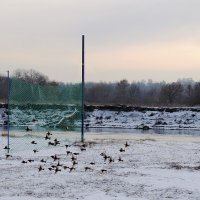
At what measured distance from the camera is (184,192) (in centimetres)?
1117

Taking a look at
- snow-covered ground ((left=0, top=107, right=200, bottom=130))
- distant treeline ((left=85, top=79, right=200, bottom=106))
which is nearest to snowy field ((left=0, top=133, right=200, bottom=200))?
snow-covered ground ((left=0, top=107, right=200, bottom=130))

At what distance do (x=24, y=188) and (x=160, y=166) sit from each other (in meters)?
5.00

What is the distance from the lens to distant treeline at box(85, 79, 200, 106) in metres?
78.8

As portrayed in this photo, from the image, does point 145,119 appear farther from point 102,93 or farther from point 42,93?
point 102,93

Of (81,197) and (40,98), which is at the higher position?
(40,98)

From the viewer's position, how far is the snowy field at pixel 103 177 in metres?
11.0

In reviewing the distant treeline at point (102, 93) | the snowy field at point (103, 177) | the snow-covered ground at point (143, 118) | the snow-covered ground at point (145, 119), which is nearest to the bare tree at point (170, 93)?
the distant treeline at point (102, 93)

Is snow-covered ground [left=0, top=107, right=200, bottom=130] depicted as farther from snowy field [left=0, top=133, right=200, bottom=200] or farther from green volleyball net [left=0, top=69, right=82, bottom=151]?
snowy field [left=0, top=133, right=200, bottom=200]

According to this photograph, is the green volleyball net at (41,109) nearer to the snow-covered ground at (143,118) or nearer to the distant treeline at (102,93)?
the distant treeline at (102,93)

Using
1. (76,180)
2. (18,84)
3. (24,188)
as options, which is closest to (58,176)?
(76,180)

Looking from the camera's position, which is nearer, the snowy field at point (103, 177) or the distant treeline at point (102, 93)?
the snowy field at point (103, 177)

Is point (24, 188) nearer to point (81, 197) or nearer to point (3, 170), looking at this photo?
point (81, 197)

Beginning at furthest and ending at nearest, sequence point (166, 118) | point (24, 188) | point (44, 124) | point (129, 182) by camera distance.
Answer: point (166, 118)
point (44, 124)
point (129, 182)
point (24, 188)

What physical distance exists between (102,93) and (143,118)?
52.3 metres
